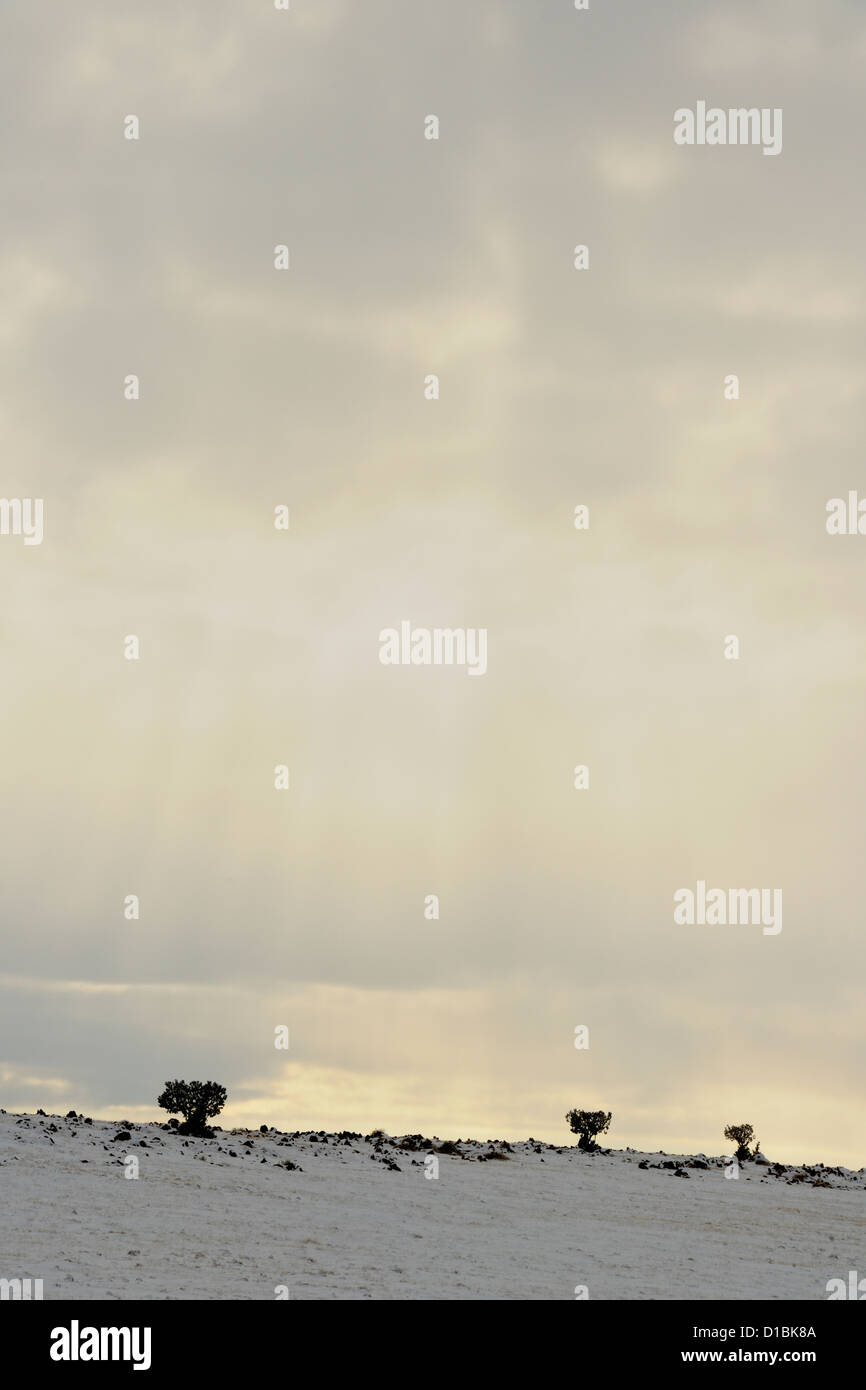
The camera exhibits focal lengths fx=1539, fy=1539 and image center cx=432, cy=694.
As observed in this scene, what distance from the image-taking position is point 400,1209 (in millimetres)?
46469

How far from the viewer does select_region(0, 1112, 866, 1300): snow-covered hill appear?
3641 cm

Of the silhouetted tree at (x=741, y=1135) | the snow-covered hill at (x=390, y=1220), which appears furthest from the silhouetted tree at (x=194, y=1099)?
the silhouetted tree at (x=741, y=1135)

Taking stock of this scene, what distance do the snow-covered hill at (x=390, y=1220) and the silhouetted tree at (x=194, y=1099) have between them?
102 cm

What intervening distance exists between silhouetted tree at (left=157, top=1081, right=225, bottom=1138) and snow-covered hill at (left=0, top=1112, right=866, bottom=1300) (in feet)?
3.33

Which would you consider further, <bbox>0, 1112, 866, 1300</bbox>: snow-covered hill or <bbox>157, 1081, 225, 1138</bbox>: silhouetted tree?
<bbox>157, 1081, 225, 1138</bbox>: silhouetted tree

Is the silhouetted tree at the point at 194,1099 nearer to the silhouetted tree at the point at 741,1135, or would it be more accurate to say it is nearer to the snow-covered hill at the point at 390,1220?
the snow-covered hill at the point at 390,1220

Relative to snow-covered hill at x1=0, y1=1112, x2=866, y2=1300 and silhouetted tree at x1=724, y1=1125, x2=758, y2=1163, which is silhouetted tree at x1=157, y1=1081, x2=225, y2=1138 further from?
silhouetted tree at x1=724, y1=1125, x2=758, y2=1163

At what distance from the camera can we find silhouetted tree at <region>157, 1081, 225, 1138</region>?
192 ft

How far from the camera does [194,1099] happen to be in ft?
193

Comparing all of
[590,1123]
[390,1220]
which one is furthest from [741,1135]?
[390,1220]

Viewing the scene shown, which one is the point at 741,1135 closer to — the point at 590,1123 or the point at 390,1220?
the point at 590,1123

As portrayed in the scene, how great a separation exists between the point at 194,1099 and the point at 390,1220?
53.3ft

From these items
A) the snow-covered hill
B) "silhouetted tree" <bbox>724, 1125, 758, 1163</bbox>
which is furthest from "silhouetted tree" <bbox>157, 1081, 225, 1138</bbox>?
"silhouetted tree" <bbox>724, 1125, 758, 1163</bbox>
